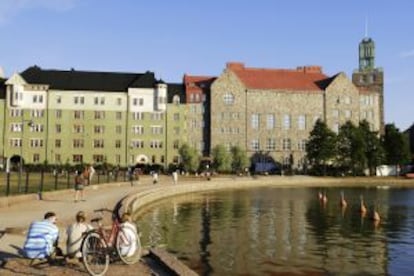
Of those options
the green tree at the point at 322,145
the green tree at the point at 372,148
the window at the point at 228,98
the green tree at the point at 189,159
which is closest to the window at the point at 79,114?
the green tree at the point at 189,159

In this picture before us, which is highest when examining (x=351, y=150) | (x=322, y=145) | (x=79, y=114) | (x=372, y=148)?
(x=79, y=114)

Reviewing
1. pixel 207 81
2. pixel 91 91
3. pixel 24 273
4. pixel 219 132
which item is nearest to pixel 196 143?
pixel 219 132

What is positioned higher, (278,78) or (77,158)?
(278,78)

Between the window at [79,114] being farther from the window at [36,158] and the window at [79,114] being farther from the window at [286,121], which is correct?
Answer: the window at [286,121]

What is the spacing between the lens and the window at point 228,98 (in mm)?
119125

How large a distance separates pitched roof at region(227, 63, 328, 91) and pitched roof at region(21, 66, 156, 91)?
65.7 feet

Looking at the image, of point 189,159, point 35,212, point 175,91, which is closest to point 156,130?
point 175,91

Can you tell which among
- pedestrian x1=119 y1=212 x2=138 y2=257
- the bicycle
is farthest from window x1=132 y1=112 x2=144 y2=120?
pedestrian x1=119 y1=212 x2=138 y2=257

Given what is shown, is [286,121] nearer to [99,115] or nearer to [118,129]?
[118,129]

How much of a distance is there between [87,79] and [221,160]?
33.4 meters

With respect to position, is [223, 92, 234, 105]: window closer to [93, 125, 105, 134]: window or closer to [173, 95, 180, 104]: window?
[173, 95, 180, 104]: window

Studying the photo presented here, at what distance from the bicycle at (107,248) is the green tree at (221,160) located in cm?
9318

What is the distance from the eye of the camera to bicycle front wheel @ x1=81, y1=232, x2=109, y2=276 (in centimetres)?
1364

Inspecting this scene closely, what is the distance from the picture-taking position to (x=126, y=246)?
1498cm
